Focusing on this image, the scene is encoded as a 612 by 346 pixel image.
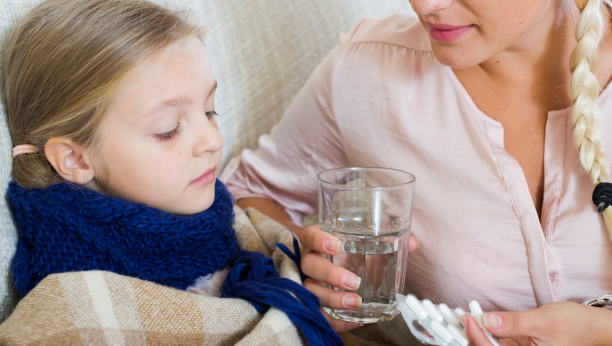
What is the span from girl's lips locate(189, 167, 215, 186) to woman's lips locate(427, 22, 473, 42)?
43 cm

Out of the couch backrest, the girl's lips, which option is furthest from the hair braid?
the couch backrest

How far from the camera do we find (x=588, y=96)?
0.84 metres

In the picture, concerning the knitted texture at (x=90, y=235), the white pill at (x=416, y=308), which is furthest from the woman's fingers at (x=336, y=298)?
the knitted texture at (x=90, y=235)

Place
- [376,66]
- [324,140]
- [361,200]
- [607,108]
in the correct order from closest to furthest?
[361,200], [607,108], [376,66], [324,140]

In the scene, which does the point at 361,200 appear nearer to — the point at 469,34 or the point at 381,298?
the point at 381,298

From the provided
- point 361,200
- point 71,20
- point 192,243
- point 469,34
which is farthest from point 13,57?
point 469,34

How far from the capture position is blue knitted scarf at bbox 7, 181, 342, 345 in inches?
28.9

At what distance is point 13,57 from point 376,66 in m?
0.66

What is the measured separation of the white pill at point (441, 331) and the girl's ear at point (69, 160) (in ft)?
Result: 1.86

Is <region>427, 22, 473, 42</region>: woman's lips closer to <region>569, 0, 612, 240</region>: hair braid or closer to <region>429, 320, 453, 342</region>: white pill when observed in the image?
<region>569, 0, 612, 240</region>: hair braid

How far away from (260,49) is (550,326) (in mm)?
919

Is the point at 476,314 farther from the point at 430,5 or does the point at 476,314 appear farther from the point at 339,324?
the point at 430,5

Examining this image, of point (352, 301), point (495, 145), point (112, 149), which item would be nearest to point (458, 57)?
point (495, 145)

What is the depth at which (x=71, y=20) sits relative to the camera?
77cm
